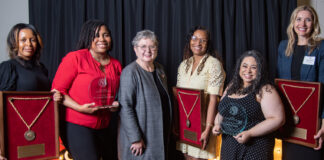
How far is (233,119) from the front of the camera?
1799 mm

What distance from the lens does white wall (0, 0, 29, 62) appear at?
316cm

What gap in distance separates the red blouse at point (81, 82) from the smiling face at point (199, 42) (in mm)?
693

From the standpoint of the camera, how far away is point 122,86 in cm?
193

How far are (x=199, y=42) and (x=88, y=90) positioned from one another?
93 centimetres

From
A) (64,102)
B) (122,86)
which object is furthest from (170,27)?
(64,102)

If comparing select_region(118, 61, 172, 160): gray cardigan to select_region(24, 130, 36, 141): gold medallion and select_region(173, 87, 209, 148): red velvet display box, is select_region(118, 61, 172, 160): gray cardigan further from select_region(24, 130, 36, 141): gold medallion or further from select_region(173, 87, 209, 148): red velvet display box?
select_region(24, 130, 36, 141): gold medallion

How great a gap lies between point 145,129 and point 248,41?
1.72m

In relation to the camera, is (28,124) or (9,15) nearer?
(28,124)

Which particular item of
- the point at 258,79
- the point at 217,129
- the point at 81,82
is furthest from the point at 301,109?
the point at 81,82

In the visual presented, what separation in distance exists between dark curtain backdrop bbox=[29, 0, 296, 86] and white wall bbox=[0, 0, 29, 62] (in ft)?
1.15

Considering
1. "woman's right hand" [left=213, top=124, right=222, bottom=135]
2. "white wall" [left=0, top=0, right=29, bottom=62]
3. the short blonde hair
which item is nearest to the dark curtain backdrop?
"white wall" [left=0, top=0, right=29, bottom=62]

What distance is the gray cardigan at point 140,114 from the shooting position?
6.25 ft

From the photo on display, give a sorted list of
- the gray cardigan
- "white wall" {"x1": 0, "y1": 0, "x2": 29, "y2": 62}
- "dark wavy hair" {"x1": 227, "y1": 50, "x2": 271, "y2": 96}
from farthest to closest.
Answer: "white wall" {"x1": 0, "y1": 0, "x2": 29, "y2": 62} → the gray cardigan → "dark wavy hair" {"x1": 227, "y1": 50, "x2": 271, "y2": 96}

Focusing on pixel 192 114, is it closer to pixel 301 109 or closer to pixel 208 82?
pixel 208 82
